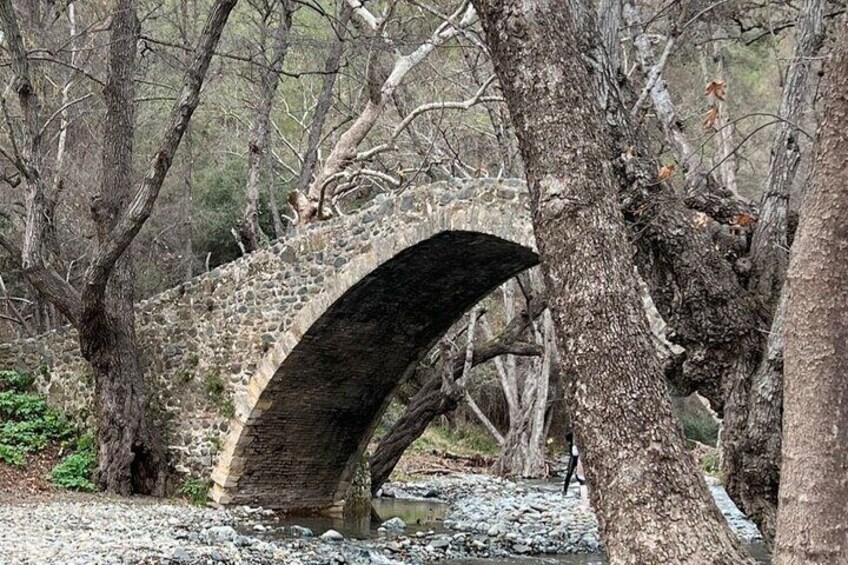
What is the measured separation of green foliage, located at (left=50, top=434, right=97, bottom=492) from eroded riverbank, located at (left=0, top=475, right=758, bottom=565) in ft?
1.72

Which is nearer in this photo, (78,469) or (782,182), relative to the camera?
(782,182)

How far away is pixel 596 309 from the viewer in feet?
9.43

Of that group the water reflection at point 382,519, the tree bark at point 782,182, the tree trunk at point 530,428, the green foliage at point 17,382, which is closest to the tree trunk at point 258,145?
the green foliage at point 17,382

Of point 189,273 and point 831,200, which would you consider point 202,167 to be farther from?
point 831,200

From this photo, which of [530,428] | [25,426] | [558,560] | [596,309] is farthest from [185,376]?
[596,309]

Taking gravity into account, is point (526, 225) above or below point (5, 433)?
above

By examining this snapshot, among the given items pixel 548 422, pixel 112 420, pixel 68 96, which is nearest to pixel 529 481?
pixel 548 422

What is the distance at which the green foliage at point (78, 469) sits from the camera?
9.98 meters

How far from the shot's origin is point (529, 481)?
51.8 feet

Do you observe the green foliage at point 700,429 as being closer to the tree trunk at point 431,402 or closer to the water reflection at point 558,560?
the tree trunk at point 431,402

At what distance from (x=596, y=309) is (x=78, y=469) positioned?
342 inches

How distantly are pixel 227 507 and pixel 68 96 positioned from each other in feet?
22.8

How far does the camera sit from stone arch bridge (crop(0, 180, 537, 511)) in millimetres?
9406

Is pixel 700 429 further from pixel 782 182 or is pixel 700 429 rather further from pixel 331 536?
pixel 782 182
